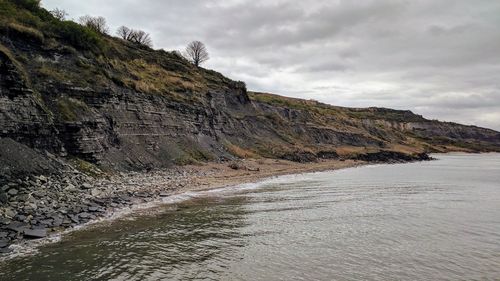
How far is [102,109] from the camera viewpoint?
39.8 m

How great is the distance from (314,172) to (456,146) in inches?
6033

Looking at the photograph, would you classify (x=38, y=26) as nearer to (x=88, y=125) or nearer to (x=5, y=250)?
(x=88, y=125)

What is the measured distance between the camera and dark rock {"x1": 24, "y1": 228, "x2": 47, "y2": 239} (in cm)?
1745

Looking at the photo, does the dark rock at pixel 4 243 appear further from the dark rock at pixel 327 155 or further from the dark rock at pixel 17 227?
the dark rock at pixel 327 155

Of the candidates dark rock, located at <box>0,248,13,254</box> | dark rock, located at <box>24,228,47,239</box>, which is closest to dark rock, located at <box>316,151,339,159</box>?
dark rock, located at <box>24,228,47,239</box>

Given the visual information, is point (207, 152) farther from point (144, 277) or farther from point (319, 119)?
point (319, 119)

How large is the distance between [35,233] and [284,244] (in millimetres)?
11779

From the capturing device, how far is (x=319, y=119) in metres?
113

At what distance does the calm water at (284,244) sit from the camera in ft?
45.4

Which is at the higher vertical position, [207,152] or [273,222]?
[207,152]

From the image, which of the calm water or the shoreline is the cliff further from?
the calm water

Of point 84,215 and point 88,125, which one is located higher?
point 88,125

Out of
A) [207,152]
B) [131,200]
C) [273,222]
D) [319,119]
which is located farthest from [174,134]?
[319,119]

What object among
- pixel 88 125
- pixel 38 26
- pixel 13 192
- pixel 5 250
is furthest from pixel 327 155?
pixel 5 250
